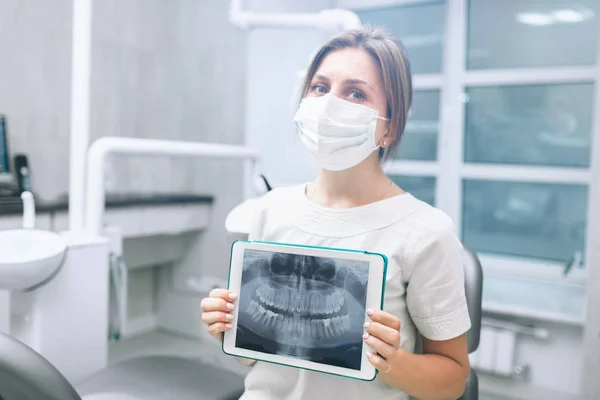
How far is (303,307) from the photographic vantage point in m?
0.83

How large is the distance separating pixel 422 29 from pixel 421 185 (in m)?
0.87

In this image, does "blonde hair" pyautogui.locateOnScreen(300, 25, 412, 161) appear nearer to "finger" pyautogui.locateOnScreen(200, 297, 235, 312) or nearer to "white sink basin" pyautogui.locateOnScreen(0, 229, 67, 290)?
"finger" pyautogui.locateOnScreen(200, 297, 235, 312)

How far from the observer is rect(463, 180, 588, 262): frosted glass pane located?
2.53m

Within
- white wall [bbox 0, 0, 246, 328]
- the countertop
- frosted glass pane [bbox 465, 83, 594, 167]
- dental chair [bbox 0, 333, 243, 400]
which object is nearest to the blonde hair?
dental chair [bbox 0, 333, 243, 400]

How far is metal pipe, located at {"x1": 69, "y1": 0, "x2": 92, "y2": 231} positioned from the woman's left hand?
1.33m

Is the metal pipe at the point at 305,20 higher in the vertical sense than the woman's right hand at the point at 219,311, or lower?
higher

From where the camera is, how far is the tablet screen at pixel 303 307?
31.0 inches

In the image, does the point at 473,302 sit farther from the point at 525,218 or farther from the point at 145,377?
the point at 525,218

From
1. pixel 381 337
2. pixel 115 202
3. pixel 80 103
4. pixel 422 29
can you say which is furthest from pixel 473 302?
pixel 422 29

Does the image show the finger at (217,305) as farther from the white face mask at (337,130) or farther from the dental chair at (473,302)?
the dental chair at (473,302)

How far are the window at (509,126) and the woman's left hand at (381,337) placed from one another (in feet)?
6.66

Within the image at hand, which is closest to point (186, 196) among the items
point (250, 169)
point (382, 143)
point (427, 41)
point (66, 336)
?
point (250, 169)

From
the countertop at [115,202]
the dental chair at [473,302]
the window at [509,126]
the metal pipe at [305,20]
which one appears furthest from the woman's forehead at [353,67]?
the window at [509,126]

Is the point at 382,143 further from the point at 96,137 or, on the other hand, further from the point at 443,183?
the point at 96,137
